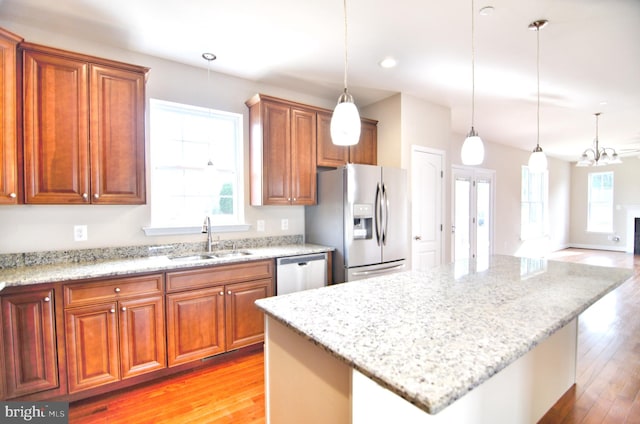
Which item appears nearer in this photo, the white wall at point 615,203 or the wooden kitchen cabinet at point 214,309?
the wooden kitchen cabinet at point 214,309

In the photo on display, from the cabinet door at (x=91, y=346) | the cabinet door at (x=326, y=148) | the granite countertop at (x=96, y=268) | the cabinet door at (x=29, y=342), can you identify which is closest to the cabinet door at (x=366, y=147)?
the cabinet door at (x=326, y=148)

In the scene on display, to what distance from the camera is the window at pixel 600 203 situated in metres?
8.66

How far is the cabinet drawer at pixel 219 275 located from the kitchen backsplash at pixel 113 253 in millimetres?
542

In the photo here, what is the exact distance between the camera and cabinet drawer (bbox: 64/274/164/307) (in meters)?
1.98

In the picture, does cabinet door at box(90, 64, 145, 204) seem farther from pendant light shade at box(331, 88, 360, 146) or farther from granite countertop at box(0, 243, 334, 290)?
pendant light shade at box(331, 88, 360, 146)

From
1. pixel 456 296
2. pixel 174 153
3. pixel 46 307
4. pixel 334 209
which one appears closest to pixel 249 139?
pixel 174 153

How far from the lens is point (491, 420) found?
1373 millimetres

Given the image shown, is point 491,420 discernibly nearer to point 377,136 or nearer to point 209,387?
point 209,387

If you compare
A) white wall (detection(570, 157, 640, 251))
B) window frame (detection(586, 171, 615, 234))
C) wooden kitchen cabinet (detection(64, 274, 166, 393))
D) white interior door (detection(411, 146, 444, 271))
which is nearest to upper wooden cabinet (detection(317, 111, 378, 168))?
white interior door (detection(411, 146, 444, 271))

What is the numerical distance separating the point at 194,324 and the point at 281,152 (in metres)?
1.76

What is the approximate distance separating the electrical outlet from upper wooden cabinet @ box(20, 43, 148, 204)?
1.15 feet

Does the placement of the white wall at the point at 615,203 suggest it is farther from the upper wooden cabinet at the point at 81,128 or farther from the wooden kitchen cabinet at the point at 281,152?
the upper wooden cabinet at the point at 81,128

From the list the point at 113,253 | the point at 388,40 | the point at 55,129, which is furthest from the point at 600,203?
the point at 55,129

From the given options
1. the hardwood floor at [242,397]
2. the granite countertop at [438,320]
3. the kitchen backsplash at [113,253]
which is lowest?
the hardwood floor at [242,397]
